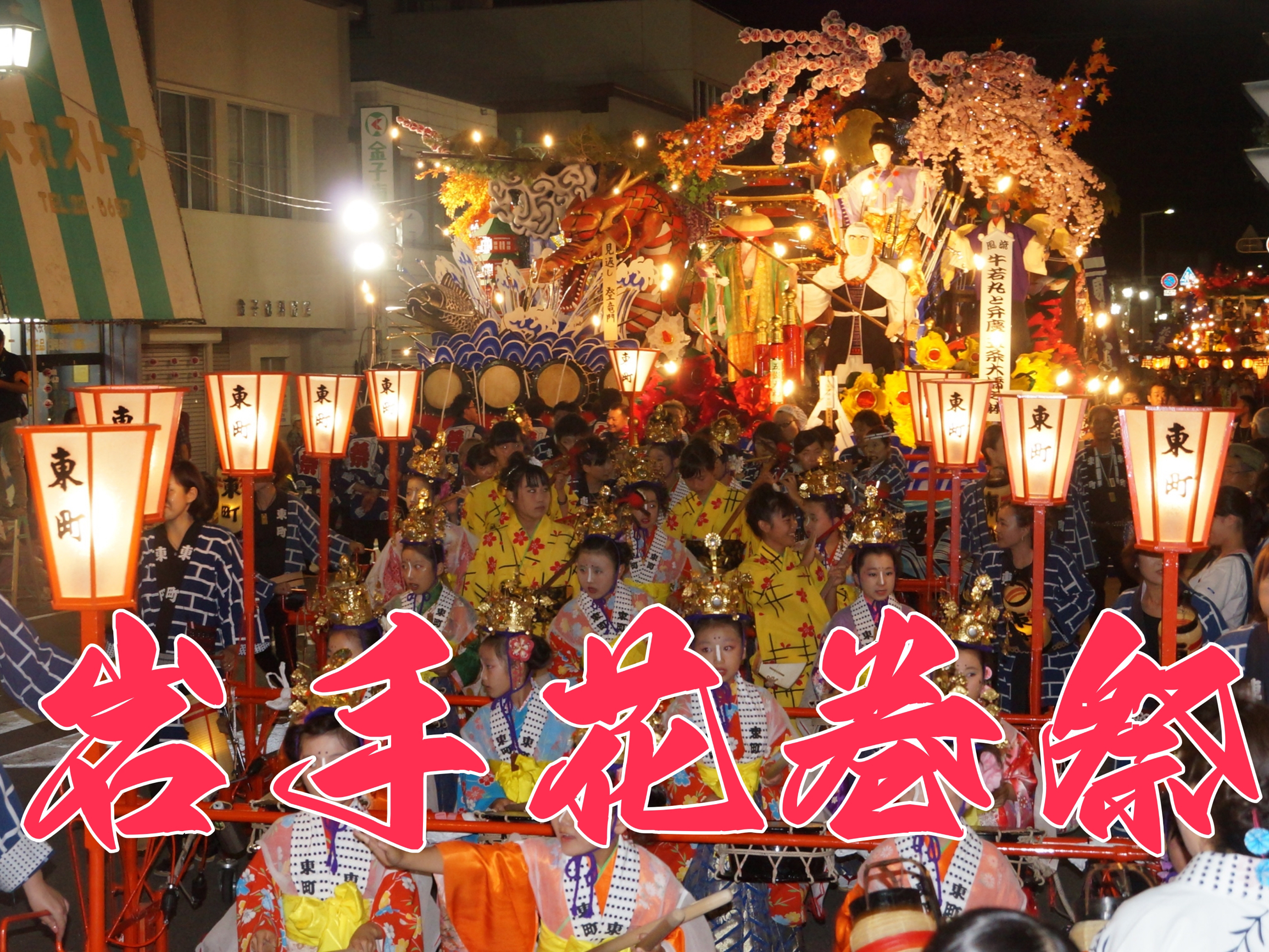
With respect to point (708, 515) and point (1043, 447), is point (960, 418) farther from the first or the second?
point (708, 515)

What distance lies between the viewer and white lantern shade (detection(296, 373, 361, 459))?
738 cm

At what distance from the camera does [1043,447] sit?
20.3 ft

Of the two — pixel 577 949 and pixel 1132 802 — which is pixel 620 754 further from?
pixel 1132 802

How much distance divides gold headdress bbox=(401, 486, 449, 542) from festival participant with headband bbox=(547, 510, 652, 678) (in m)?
0.85

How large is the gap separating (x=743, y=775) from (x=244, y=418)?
3015 mm

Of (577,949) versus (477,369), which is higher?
(477,369)

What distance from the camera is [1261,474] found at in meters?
7.53

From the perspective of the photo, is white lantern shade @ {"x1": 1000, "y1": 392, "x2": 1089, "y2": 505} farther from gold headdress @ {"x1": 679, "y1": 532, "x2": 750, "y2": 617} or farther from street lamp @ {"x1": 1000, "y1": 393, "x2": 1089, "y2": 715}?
gold headdress @ {"x1": 679, "y1": 532, "x2": 750, "y2": 617}

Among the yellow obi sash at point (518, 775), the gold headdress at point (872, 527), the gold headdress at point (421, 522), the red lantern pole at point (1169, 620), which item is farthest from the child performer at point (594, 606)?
the red lantern pole at point (1169, 620)

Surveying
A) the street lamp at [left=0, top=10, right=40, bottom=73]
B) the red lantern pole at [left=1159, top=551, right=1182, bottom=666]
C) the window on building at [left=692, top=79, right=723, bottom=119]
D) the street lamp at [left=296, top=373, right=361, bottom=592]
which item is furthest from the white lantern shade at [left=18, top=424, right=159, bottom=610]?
the window on building at [left=692, top=79, right=723, bottom=119]

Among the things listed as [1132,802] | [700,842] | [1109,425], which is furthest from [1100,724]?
[1109,425]

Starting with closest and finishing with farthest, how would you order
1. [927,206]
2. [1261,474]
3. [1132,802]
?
[1132,802]
[1261,474]
[927,206]

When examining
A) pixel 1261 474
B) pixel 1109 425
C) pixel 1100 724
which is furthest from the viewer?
pixel 1109 425

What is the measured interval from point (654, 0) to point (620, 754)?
2683 centimetres
